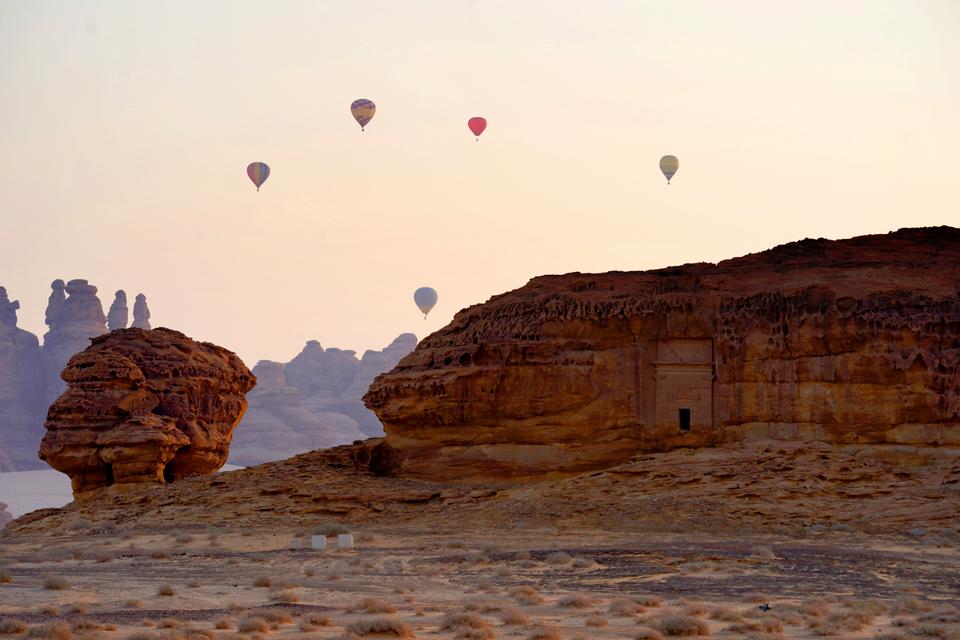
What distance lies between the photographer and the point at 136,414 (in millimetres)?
56625

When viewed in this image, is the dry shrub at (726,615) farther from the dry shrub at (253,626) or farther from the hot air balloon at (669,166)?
the hot air balloon at (669,166)

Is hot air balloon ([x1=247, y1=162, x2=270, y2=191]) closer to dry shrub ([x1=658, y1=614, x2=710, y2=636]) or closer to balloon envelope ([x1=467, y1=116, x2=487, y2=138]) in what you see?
balloon envelope ([x1=467, y1=116, x2=487, y2=138])

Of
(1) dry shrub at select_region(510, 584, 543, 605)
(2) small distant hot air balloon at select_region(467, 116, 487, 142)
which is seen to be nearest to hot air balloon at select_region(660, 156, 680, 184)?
(2) small distant hot air balloon at select_region(467, 116, 487, 142)

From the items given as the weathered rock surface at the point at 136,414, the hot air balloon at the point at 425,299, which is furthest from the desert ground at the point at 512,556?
the hot air balloon at the point at 425,299

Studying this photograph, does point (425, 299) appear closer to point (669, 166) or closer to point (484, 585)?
point (669, 166)

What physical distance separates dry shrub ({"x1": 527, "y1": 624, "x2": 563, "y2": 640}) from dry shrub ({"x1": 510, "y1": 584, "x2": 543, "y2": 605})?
4.34 metres

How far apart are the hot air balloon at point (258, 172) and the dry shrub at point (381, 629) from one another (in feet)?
199

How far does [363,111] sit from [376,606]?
2238 inches

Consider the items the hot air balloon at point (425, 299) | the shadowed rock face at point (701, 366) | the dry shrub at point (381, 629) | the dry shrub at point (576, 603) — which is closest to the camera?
the dry shrub at point (381, 629)

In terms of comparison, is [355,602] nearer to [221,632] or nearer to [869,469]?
Answer: [221,632]

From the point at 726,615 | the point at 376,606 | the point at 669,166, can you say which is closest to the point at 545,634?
the point at 726,615

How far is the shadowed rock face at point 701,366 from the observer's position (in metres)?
→ 43.1

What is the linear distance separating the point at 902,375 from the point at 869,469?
3.56 m

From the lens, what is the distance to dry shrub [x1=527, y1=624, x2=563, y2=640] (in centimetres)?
2127
